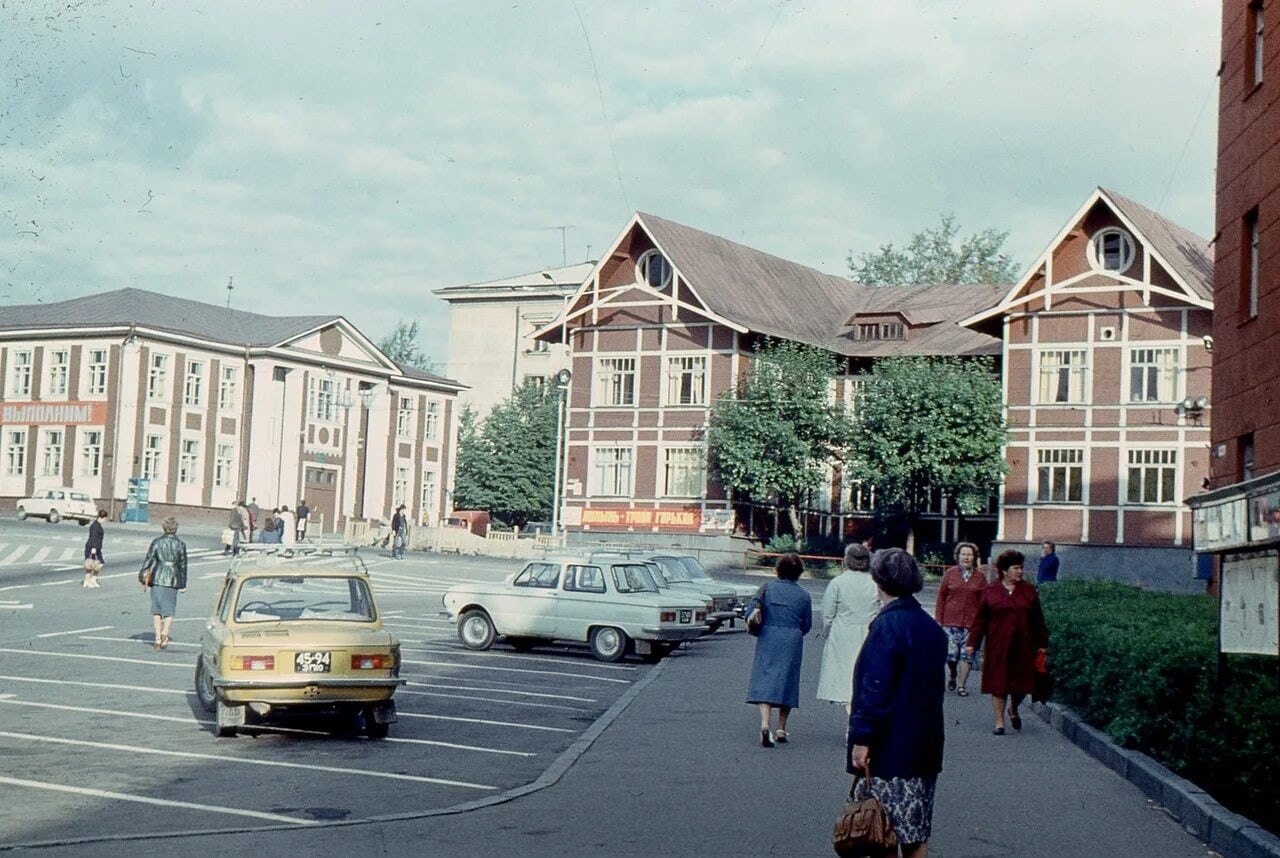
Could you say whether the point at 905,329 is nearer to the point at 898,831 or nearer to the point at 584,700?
the point at 584,700

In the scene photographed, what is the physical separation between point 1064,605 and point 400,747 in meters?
10.5

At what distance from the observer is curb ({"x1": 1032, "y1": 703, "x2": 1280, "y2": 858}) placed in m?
9.50

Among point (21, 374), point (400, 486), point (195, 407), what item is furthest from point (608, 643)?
point (400, 486)

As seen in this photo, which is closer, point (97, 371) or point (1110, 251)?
point (1110, 251)

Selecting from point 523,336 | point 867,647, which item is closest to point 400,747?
point 867,647

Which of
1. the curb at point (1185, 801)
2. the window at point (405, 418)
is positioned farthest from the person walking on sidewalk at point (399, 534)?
the curb at point (1185, 801)

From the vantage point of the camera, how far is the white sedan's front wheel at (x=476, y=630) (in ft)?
85.7

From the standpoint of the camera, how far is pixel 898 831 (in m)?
7.76

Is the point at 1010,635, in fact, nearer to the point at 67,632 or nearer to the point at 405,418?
the point at 67,632

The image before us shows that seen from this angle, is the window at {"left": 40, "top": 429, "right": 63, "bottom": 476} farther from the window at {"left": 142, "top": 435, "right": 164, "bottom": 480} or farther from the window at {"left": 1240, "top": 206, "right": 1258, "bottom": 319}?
the window at {"left": 1240, "top": 206, "right": 1258, "bottom": 319}

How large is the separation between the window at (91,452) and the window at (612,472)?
2328 centimetres

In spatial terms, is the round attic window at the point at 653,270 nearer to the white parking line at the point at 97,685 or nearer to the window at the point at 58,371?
the window at the point at 58,371

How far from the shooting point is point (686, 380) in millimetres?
63469

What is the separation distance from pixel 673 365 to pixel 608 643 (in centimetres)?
3859
